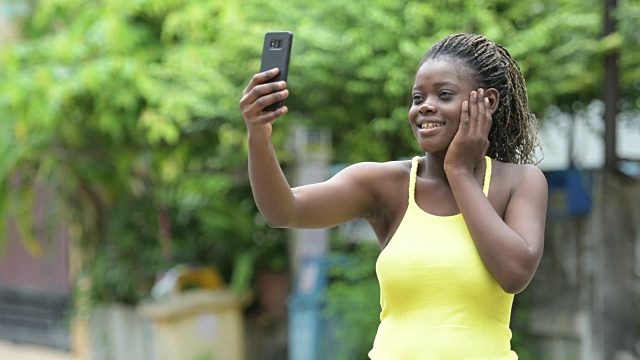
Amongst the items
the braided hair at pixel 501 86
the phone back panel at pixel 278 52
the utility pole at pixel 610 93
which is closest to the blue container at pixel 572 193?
the utility pole at pixel 610 93

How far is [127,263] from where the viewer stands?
9023 millimetres

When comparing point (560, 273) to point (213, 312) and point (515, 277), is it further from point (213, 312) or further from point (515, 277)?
Result: point (515, 277)

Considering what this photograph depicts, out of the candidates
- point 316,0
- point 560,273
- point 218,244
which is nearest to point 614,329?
point 560,273

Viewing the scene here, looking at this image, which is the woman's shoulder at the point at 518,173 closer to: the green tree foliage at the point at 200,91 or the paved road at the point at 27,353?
the green tree foliage at the point at 200,91

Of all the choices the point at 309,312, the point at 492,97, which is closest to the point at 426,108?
the point at 492,97

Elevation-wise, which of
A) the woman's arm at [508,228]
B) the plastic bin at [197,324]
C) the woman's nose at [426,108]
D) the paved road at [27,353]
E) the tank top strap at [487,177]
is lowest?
the paved road at [27,353]

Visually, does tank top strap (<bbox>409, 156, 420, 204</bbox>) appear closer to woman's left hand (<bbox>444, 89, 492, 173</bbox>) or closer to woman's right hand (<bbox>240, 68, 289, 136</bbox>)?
woman's left hand (<bbox>444, 89, 492, 173</bbox>)

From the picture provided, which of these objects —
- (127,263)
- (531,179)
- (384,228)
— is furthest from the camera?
(127,263)

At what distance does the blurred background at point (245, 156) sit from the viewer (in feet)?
20.8

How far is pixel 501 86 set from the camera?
2.65 meters

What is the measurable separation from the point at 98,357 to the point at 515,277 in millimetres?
7505

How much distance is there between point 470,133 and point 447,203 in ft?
0.65

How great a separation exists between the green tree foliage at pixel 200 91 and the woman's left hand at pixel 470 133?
138 inches

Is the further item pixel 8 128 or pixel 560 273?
pixel 8 128
